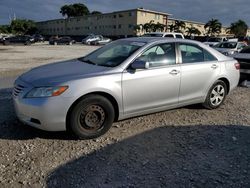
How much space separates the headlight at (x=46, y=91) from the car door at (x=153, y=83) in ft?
3.31

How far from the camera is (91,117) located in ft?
13.4

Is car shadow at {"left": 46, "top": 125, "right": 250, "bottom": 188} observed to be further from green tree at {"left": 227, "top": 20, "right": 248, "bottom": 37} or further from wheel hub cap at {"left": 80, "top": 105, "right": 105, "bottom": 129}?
green tree at {"left": 227, "top": 20, "right": 248, "bottom": 37}

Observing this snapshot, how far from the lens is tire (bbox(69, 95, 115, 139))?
393cm

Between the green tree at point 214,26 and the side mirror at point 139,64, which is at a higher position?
the green tree at point 214,26

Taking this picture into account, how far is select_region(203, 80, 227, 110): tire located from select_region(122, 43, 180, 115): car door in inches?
40.2

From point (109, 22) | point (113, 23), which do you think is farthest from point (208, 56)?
point (109, 22)

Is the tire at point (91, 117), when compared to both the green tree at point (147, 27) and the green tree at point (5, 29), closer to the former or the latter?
the green tree at point (147, 27)

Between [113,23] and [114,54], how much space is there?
72785 millimetres

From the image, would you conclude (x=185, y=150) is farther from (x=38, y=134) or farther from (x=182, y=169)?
(x=38, y=134)

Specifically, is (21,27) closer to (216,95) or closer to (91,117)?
(216,95)

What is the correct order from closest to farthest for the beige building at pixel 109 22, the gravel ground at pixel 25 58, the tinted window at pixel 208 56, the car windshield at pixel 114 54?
the car windshield at pixel 114 54 → the tinted window at pixel 208 56 → the gravel ground at pixel 25 58 → the beige building at pixel 109 22

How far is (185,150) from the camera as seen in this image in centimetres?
385

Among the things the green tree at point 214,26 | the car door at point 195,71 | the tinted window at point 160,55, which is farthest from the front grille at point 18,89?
the green tree at point 214,26

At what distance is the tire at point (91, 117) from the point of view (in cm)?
393
